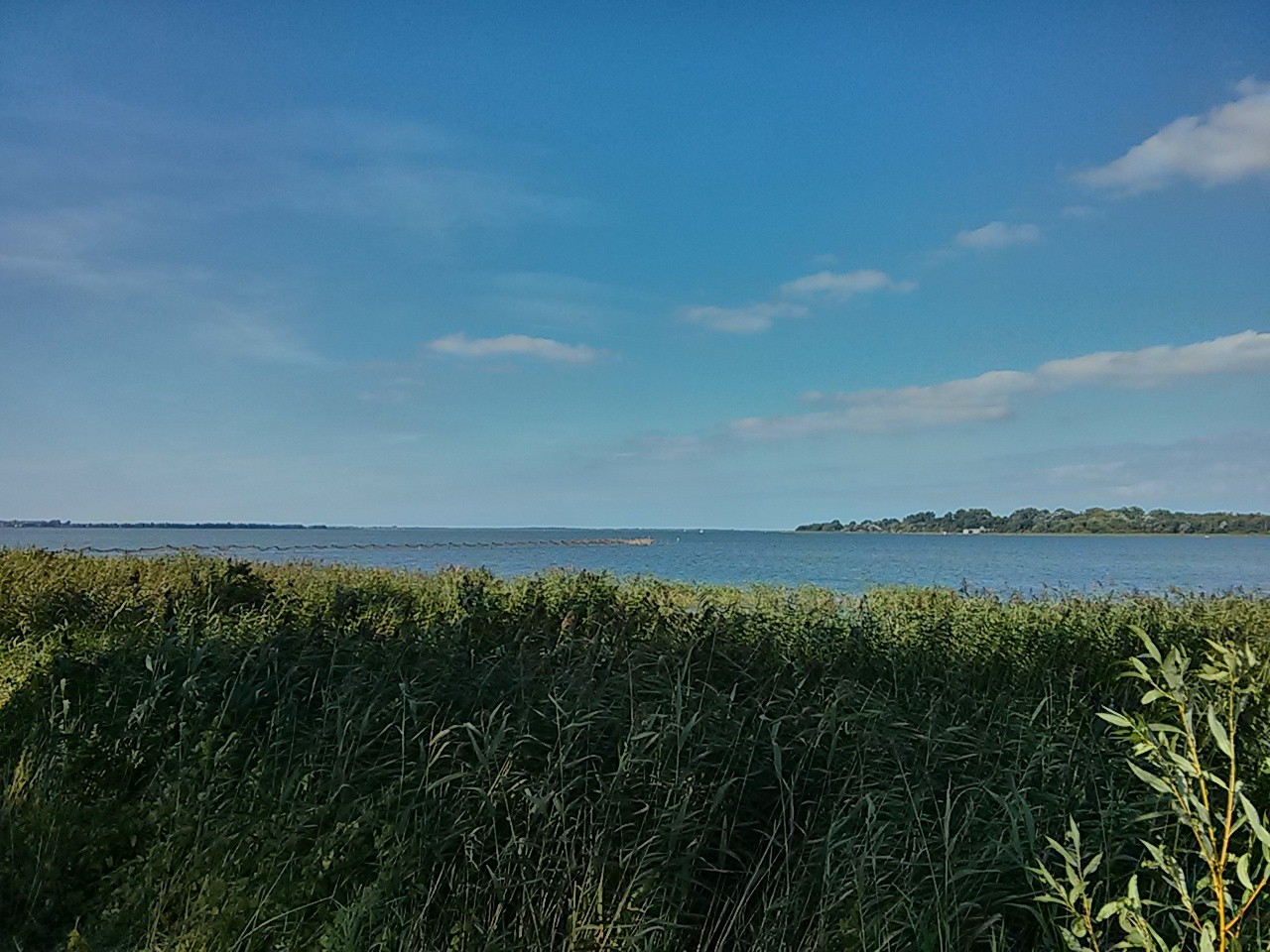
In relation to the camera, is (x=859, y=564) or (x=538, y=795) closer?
(x=538, y=795)

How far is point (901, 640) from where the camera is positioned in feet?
24.7

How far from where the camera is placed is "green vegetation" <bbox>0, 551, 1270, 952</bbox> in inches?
134

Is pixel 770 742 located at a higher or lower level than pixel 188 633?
lower

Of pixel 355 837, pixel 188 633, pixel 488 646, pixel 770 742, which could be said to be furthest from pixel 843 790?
pixel 188 633

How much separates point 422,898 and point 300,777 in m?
1.04

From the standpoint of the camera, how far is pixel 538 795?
384 cm

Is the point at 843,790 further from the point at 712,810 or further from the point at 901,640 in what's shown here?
the point at 901,640

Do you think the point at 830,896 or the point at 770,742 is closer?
the point at 830,896

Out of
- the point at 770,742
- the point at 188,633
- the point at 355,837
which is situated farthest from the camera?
the point at 188,633

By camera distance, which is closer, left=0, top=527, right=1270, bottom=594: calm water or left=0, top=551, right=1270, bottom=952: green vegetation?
left=0, top=551, right=1270, bottom=952: green vegetation

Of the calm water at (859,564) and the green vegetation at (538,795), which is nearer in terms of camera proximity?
the green vegetation at (538,795)

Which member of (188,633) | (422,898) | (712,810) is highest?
(188,633)

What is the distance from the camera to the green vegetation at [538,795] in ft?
11.2

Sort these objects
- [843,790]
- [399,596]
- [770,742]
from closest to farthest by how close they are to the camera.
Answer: [843,790], [770,742], [399,596]
